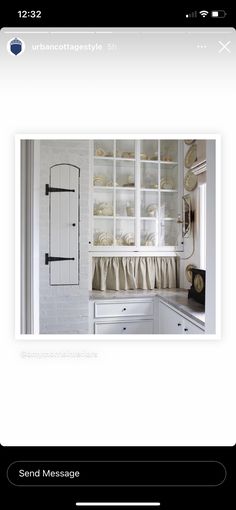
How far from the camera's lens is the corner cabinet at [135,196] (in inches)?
73.1

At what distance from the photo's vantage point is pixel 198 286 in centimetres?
130

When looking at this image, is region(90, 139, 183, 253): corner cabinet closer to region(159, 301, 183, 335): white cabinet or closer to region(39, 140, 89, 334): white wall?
region(39, 140, 89, 334): white wall

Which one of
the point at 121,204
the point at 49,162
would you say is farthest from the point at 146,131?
the point at 121,204

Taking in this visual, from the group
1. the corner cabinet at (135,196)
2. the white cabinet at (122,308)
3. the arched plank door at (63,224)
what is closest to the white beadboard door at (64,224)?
the arched plank door at (63,224)

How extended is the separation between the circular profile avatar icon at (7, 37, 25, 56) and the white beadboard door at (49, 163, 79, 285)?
1.09 meters

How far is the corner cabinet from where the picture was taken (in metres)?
1.86

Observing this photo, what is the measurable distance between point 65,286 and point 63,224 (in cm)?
32

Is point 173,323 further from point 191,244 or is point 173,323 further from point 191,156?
point 191,156

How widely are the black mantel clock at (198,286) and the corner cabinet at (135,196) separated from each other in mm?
515

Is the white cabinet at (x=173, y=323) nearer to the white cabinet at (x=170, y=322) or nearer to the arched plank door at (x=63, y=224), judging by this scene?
the white cabinet at (x=170, y=322)
